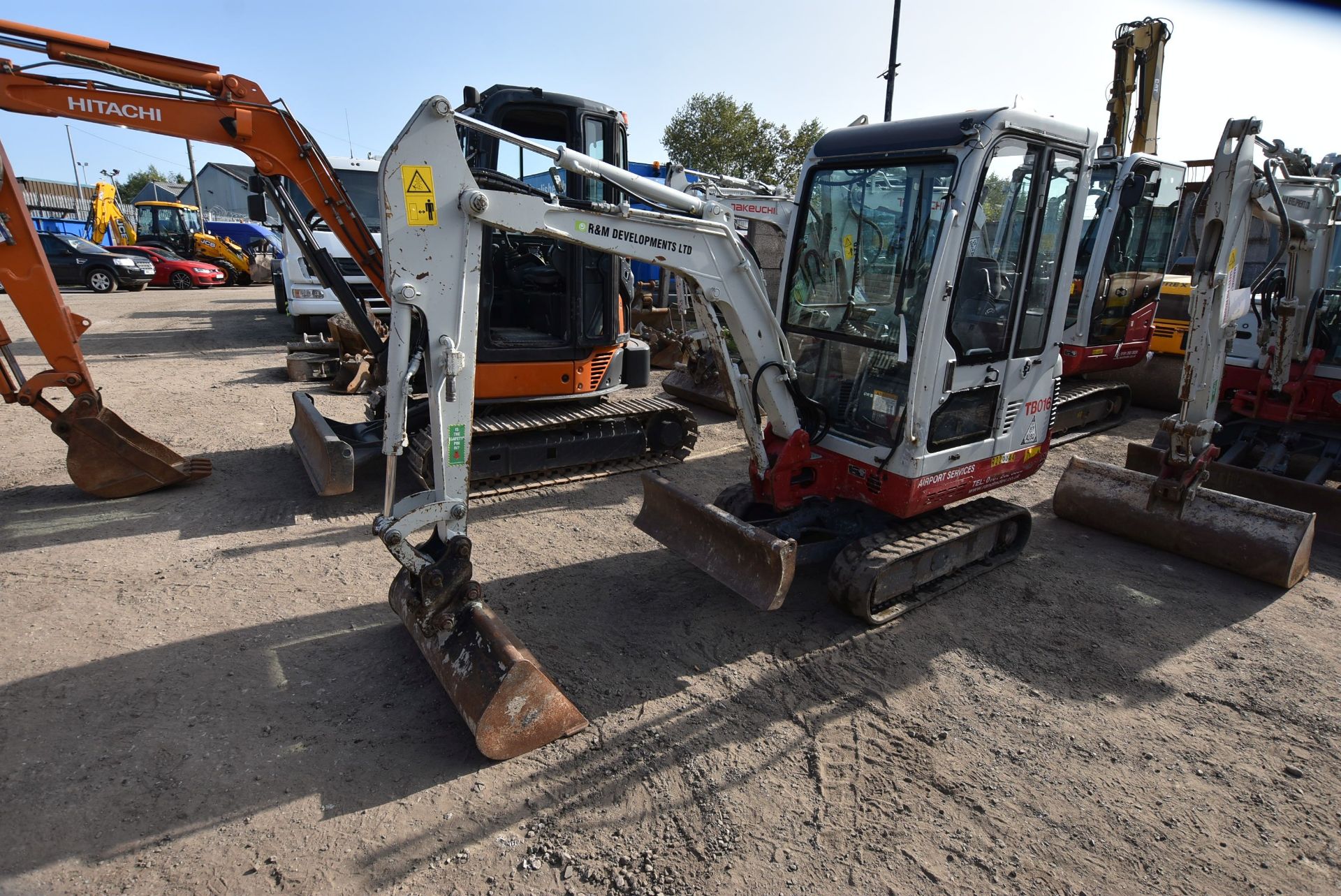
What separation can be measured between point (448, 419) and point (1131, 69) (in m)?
12.2

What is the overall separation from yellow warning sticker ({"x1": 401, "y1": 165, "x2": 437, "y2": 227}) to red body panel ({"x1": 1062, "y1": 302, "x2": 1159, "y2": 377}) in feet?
25.3

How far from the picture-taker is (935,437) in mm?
4312

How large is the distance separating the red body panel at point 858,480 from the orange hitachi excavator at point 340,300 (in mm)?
2307

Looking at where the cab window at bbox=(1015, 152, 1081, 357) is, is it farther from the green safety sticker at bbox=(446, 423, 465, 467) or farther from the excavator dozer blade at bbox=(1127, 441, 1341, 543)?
the green safety sticker at bbox=(446, 423, 465, 467)

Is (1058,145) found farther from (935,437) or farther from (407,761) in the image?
(407,761)

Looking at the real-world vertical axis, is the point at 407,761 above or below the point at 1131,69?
below

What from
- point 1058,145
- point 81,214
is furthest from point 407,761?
point 81,214

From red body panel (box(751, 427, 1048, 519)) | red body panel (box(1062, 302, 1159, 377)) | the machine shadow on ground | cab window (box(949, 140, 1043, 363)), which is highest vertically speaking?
cab window (box(949, 140, 1043, 363))

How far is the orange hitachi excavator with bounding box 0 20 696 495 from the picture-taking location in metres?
4.84

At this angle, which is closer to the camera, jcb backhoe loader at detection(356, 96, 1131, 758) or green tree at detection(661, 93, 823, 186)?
jcb backhoe loader at detection(356, 96, 1131, 758)

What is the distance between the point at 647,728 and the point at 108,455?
200 inches

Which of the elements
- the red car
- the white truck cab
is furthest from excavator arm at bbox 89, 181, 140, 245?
the white truck cab

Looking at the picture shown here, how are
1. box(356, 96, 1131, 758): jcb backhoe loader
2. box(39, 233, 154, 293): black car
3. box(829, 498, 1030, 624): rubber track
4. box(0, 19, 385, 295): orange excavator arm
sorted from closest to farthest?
box(356, 96, 1131, 758): jcb backhoe loader → box(829, 498, 1030, 624): rubber track → box(0, 19, 385, 295): orange excavator arm → box(39, 233, 154, 293): black car

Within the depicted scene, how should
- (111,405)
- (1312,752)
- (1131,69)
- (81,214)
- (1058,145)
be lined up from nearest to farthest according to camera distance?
(1312,752) → (1058,145) → (111,405) → (1131,69) → (81,214)
